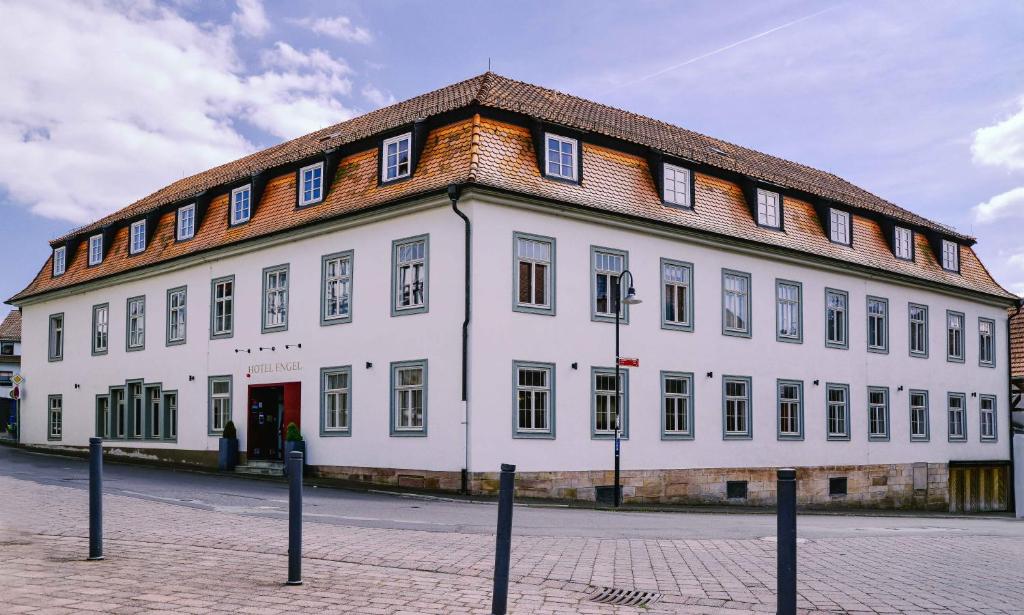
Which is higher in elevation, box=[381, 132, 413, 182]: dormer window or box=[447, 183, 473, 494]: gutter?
box=[381, 132, 413, 182]: dormer window

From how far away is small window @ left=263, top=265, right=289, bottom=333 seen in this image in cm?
2792

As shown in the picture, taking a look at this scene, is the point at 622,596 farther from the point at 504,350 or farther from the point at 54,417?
the point at 54,417

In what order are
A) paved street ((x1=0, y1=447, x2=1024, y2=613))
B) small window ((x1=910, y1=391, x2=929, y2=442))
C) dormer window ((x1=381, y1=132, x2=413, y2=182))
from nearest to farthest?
paved street ((x1=0, y1=447, x2=1024, y2=613)) < dormer window ((x1=381, y1=132, x2=413, y2=182)) < small window ((x1=910, y1=391, x2=929, y2=442))

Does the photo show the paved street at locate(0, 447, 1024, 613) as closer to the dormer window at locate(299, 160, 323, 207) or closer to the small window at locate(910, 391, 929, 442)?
the dormer window at locate(299, 160, 323, 207)

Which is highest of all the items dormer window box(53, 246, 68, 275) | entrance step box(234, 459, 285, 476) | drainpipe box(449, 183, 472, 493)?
dormer window box(53, 246, 68, 275)

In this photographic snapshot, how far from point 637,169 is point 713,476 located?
8263 millimetres

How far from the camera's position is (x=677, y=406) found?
27.0m

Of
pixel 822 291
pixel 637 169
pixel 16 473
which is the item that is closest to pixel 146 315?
pixel 16 473

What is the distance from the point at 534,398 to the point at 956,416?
67.9 feet

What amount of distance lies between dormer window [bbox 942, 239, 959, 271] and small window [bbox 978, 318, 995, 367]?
2.36 metres

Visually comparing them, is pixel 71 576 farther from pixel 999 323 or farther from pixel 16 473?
pixel 999 323

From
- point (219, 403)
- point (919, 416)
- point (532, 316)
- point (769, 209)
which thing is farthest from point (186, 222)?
point (919, 416)

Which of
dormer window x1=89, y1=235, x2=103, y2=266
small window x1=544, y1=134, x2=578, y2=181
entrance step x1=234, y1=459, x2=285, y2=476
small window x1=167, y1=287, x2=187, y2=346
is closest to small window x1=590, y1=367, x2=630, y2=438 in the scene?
small window x1=544, y1=134, x2=578, y2=181

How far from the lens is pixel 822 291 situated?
3178cm
